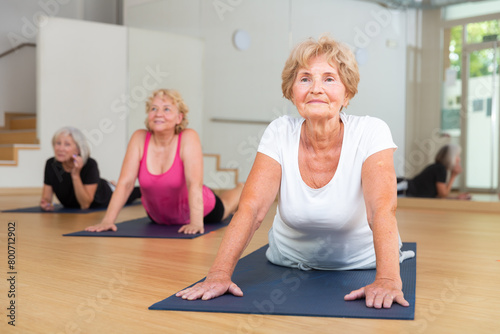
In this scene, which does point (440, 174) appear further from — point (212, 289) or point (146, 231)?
point (212, 289)

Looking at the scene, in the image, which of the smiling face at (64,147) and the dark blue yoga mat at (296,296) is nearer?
the dark blue yoga mat at (296,296)

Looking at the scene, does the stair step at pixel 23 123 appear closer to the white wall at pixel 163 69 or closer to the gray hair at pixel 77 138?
the white wall at pixel 163 69

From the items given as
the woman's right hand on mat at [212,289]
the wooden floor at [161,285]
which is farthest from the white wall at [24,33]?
the woman's right hand on mat at [212,289]

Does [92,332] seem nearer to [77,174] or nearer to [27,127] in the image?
[77,174]

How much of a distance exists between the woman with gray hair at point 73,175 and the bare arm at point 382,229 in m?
2.61

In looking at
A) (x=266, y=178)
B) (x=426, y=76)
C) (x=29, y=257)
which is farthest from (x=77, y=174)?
(x=426, y=76)

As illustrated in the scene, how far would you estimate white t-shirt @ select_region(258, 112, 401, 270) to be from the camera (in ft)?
5.28

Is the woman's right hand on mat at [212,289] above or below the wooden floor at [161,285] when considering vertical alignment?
above

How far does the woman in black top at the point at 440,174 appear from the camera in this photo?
489 cm

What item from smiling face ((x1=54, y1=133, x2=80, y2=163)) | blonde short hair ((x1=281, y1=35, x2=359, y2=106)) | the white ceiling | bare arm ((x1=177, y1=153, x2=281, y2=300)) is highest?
the white ceiling

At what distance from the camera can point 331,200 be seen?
5.36 feet

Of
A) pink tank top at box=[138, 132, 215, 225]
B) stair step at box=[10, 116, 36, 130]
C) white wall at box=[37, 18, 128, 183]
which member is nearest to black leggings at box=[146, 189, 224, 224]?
pink tank top at box=[138, 132, 215, 225]

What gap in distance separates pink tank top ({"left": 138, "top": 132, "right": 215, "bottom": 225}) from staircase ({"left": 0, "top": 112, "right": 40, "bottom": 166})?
3.25 m

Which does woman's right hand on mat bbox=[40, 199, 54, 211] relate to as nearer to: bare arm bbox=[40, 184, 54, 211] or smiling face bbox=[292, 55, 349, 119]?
bare arm bbox=[40, 184, 54, 211]
